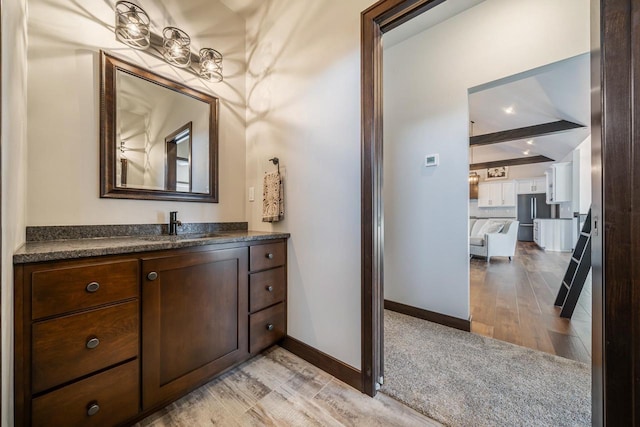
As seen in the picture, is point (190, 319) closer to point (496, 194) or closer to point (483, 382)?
point (483, 382)

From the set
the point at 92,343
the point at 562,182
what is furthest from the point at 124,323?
the point at 562,182

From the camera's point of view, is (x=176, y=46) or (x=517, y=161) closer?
(x=176, y=46)

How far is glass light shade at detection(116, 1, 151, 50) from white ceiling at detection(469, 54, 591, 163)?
266 cm

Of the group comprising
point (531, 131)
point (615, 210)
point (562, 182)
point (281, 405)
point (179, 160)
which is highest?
point (531, 131)

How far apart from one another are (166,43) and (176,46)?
0.06m

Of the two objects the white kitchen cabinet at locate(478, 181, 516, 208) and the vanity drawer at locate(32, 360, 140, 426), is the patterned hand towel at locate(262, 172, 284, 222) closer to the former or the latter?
the vanity drawer at locate(32, 360, 140, 426)

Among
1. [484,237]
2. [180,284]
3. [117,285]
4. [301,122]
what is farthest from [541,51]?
[484,237]

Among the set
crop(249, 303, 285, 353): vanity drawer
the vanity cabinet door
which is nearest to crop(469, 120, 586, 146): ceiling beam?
crop(249, 303, 285, 353): vanity drawer

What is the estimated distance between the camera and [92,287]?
1006mm

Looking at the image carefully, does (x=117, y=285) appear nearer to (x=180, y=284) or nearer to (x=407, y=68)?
(x=180, y=284)

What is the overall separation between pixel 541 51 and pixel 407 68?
1105mm

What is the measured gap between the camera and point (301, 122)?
70.1 inches

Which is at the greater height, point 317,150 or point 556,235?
point 317,150

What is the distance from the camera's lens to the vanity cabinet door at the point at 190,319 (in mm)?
1183
